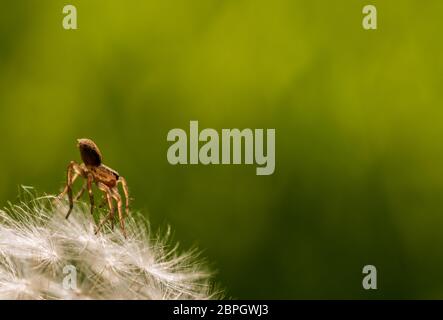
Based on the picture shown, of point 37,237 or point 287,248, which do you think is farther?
point 287,248

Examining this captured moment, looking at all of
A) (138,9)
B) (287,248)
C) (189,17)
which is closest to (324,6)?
(189,17)

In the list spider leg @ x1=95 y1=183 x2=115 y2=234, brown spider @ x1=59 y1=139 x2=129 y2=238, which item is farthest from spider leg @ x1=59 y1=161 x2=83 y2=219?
spider leg @ x1=95 y1=183 x2=115 y2=234

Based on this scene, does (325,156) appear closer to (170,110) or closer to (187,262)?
(170,110)

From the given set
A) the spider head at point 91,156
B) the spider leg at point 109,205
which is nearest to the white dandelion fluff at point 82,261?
the spider leg at point 109,205

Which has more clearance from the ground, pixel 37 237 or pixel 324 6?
pixel 324 6

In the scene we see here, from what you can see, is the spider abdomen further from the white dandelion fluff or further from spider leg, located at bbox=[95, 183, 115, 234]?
the white dandelion fluff

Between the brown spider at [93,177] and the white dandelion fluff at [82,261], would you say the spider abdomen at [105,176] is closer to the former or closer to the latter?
the brown spider at [93,177]
